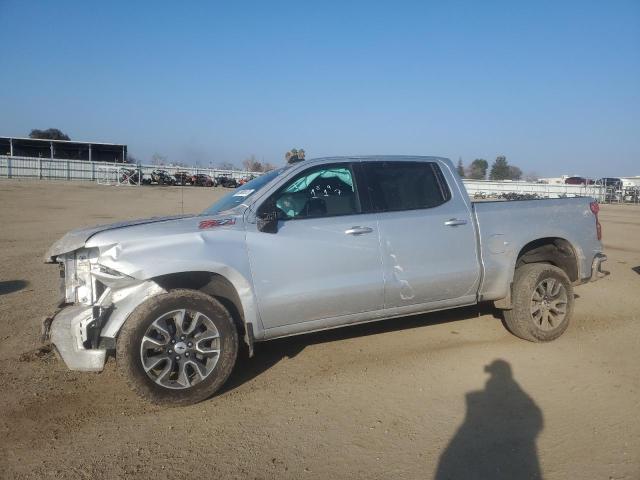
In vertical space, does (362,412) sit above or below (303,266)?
below

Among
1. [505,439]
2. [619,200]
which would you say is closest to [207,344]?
[505,439]

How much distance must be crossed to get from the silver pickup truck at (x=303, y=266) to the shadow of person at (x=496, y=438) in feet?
3.61

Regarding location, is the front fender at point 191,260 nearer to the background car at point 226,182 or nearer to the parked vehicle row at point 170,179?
the parked vehicle row at point 170,179

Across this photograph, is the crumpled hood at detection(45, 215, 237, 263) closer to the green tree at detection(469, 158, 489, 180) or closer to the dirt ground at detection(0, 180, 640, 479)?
the dirt ground at detection(0, 180, 640, 479)

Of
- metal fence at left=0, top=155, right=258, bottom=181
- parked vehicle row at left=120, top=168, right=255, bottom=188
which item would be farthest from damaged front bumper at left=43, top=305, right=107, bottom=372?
metal fence at left=0, top=155, right=258, bottom=181

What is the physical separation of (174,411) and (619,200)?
156 ft

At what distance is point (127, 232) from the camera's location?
12.6 feet

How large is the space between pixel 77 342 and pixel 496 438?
300 cm

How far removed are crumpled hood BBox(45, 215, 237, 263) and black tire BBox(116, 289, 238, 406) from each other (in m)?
0.48

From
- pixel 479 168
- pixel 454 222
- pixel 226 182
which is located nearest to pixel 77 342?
pixel 454 222

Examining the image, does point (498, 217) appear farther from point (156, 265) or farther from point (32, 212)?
point (32, 212)

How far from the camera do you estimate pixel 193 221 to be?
4.06m

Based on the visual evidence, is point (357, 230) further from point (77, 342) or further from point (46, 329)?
point (46, 329)

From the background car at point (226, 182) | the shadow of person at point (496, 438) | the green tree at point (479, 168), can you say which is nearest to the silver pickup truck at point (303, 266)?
the shadow of person at point (496, 438)
